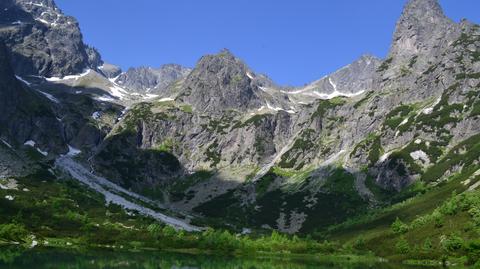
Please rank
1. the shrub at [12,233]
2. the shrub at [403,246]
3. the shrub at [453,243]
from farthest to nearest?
the shrub at [403,246] → the shrub at [12,233] → the shrub at [453,243]

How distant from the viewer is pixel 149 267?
4178 inches

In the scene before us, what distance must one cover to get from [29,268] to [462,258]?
10904 cm

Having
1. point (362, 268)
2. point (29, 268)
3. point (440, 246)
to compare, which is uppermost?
point (440, 246)

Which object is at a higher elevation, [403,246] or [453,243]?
[403,246]

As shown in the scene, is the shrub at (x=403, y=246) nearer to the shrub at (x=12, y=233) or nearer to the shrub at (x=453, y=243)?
the shrub at (x=453, y=243)

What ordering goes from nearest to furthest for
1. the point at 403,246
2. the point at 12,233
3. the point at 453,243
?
the point at 453,243 → the point at 12,233 → the point at 403,246

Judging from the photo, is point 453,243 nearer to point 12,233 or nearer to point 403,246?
point 403,246

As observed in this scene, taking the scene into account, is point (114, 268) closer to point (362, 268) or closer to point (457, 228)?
point (362, 268)

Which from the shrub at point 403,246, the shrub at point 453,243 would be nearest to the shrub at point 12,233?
the shrub at point 403,246

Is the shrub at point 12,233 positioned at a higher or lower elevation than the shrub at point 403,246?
lower

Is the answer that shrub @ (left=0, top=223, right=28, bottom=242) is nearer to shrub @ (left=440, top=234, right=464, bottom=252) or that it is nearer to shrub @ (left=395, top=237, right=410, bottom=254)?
shrub @ (left=395, top=237, right=410, bottom=254)

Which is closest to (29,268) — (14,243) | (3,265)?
(3,265)

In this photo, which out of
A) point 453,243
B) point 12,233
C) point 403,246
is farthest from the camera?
point 403,246

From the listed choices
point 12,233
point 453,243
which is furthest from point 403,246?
point 12,233
